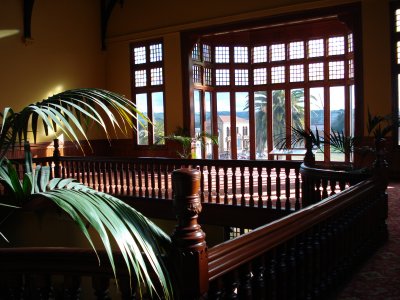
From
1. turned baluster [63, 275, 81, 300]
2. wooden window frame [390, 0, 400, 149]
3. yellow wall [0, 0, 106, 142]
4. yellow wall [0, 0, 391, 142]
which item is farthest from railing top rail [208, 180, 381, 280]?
yellow wall [0, 0, 106, 142]

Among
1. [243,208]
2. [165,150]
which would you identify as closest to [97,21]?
[165,150]

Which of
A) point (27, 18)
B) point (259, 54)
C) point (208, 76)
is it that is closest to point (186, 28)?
point (208, 76)

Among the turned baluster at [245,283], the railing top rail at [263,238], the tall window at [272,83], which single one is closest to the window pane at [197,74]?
the tall window at [272,83]

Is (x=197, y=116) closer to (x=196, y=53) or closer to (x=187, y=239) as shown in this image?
(x=196, y=53)

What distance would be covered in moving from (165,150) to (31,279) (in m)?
10.0

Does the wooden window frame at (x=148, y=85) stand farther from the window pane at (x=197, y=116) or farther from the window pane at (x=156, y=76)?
the window pane at (x=197, y=116)

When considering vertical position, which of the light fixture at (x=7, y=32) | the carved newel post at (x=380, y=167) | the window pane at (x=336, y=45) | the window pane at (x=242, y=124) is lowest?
the carved newel post at (x=380, y=167)

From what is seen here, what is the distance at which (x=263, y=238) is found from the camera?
206cm

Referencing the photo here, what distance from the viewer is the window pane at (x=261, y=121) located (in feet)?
40.9

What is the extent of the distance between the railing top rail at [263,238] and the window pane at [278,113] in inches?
368

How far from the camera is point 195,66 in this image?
465 inches

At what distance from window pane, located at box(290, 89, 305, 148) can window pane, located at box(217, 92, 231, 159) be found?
1830 millimetres

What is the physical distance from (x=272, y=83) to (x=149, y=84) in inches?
134

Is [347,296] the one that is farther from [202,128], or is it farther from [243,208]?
[202,128]
